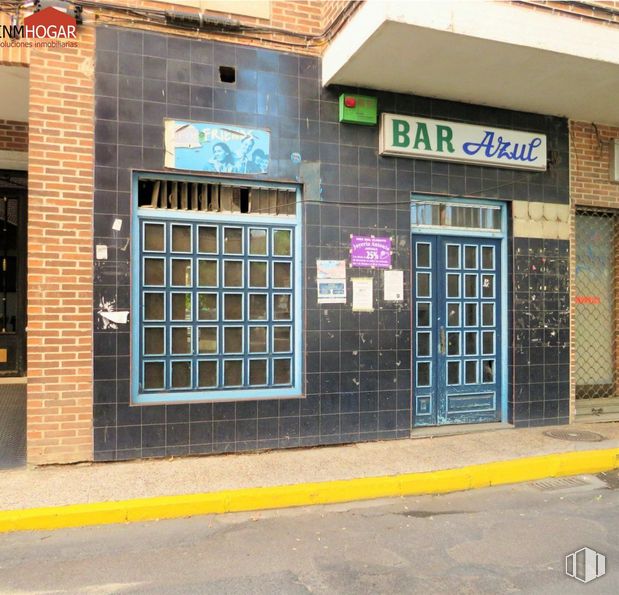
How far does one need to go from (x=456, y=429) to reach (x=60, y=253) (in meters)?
5.18

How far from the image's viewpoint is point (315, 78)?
20.2ft

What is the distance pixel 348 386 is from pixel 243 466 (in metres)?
1.57

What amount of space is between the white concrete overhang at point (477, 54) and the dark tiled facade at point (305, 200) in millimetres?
336

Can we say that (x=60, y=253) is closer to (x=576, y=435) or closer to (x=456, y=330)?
(x=456, y=330)

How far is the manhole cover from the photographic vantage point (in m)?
6.50

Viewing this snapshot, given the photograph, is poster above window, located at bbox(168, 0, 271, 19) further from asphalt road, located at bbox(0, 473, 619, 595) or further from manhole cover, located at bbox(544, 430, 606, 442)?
manhole cover, located at bbox(544, 430, 606, 442)

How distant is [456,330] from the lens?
6973 mm

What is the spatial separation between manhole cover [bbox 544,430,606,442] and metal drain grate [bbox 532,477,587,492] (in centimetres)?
101

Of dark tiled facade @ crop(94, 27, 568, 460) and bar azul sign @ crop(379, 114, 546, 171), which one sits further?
bar azul sign @ crop(379, 114, 546, 171)

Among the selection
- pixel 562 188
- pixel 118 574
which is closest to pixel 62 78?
pixel 118 574

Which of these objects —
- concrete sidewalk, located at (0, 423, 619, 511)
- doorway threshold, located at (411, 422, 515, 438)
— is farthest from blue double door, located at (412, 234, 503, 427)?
concrete sidewalk, located at (0, 423, 619, 511)

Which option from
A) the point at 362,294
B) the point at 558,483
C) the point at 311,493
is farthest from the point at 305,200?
the point at 558,483

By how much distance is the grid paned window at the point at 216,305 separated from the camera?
5.77 m

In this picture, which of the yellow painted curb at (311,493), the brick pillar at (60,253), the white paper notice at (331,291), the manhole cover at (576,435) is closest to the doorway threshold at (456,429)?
the manhole cover at (576,435)
